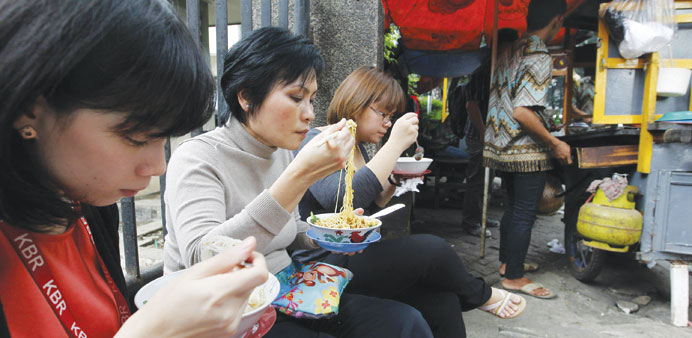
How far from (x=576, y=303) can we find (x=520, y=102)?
6.01ft

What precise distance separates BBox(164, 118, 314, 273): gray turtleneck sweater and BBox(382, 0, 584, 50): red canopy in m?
3.74

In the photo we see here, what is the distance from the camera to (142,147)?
2.84 ft

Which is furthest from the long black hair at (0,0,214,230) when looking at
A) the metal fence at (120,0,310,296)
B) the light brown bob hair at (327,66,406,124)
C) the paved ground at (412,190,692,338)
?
the paved ground at (412,190,692,338)

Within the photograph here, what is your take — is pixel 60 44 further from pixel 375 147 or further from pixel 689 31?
pixel 689 31

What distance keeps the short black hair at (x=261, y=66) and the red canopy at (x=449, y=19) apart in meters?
3.49

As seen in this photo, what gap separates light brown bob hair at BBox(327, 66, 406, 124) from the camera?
2525mm

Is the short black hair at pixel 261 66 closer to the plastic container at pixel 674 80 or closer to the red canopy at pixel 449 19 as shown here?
the plastic container at pixel 674 80

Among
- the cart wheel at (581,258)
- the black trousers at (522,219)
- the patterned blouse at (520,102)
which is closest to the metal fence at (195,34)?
the patterned blouse at (520,102)

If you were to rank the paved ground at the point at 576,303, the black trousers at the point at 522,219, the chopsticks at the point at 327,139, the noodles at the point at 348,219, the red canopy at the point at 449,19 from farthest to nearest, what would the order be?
the red canopy at the point at 449,19 → the black trousers at the point at 522,219 → the paved ground at the point at 576,303 → the noodles at the point at 348,219 → the chopsticks at the point at 327,139

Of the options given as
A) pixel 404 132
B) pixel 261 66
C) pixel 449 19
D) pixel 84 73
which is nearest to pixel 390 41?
pixel 449 19

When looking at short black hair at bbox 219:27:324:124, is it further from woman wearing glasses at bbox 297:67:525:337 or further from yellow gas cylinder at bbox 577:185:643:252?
yellow gas cylinder at bbox 577:185:643:252

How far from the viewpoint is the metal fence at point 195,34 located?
2068mm

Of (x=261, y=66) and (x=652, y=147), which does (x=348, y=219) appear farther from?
(x=652, y=147)

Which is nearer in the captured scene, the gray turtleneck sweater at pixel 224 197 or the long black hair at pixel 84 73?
the long black hair at pixel 84 73
